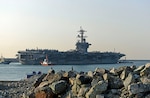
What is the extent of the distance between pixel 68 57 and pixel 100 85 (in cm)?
11395

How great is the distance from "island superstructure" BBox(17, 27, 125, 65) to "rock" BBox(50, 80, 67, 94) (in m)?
111

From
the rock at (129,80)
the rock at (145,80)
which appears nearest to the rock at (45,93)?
the rock at (129,80)

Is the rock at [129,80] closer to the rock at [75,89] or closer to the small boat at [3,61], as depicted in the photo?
the rock at [75,89]

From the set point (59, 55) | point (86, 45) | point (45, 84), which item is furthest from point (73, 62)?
point (45, 84)

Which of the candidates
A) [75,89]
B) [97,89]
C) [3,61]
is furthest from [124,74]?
[3,61]

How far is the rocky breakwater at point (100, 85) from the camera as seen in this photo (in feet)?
24.8

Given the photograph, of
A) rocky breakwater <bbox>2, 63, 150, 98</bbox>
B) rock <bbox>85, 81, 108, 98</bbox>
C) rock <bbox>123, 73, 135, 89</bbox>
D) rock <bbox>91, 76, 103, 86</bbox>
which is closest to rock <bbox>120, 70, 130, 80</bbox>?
rocky breakwater <bbox>2, 63, 150, 98</bbox>

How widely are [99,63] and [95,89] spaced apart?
390ft

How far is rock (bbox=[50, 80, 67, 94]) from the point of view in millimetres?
8750

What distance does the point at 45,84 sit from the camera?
938cm

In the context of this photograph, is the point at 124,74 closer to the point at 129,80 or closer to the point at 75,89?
the point at 129,80

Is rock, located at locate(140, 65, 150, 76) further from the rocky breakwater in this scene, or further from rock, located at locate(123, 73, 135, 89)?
rock, located at locate(123, 73, 135, 89)

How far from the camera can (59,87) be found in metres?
8.81

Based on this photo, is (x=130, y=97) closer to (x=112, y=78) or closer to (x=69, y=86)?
(x=112, y=78)
